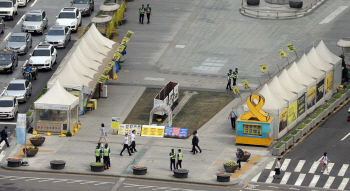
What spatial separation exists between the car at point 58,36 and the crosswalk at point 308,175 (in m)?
32.5

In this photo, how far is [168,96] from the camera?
235 feet

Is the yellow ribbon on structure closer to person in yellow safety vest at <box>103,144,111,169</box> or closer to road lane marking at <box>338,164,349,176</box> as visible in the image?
road lane marking at <box>338,164,349,176</box>

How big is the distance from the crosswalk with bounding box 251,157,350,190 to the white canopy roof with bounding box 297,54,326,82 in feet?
44.3

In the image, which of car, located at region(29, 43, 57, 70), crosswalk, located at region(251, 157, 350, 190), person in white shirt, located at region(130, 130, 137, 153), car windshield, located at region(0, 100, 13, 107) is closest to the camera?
crosswalk, located at region(251, 157, 350, 190)

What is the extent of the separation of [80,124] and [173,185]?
14626 mm

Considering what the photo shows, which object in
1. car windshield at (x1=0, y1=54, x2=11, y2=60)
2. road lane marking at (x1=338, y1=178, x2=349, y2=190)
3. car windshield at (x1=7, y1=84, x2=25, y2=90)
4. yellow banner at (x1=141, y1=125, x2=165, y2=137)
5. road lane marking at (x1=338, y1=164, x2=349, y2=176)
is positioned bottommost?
yellow banner at (x1=141, y1=125, x2=165, y2=137)

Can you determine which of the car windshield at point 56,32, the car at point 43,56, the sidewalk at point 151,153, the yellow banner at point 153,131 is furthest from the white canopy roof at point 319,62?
the car windshield at point 56,32

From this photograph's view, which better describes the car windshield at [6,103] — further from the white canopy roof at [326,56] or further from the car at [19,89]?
the white canopy roof at [326,56]

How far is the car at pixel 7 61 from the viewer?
7925 cm

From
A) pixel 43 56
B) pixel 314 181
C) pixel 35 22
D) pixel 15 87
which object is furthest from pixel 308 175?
pixel 35 22

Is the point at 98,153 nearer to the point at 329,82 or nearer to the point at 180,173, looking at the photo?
the point at 180,173

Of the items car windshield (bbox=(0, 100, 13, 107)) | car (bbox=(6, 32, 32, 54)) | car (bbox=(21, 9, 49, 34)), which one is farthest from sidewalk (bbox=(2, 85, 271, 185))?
car (bbox=(21, 9, 49, 34))

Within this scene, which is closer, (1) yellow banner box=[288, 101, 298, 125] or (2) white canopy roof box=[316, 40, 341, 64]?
(1) yellow banner box=[288, 101, 298, 125]

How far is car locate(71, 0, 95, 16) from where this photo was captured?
96.1 metres
